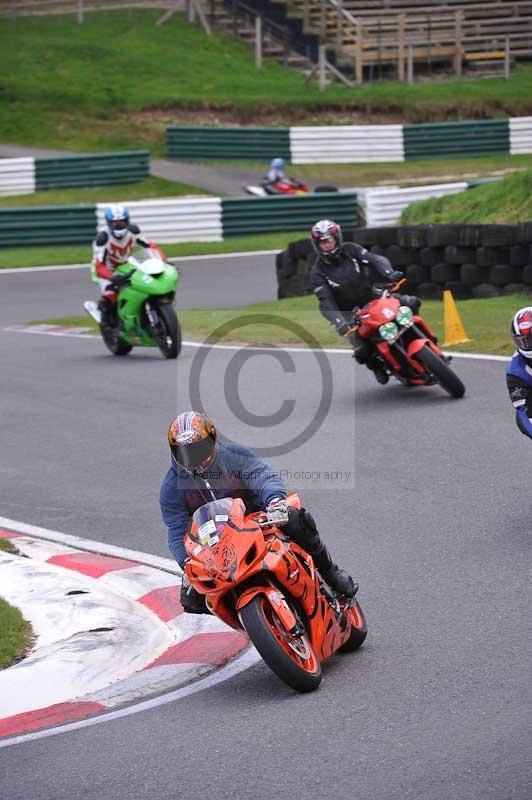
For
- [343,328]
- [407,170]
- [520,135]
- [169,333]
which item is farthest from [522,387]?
[520,135]

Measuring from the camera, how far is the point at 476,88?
128 feet

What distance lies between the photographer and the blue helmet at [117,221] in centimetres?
1608

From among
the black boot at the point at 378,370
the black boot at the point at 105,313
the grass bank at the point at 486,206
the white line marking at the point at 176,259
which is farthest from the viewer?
the white line marking at the point at 176,259

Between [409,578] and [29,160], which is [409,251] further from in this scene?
[29,160]

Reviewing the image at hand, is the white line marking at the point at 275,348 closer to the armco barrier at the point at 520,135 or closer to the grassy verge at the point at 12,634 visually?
the grassy verge at the point at 12,634

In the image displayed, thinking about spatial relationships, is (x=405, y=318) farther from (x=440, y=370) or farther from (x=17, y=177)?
(x=17, y=177)

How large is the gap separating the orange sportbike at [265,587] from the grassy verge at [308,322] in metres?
8.38

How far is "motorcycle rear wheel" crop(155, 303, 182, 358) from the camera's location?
1567 centimetres

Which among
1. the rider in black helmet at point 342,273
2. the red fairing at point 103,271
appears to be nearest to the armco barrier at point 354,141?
the red fairing at point 103,271

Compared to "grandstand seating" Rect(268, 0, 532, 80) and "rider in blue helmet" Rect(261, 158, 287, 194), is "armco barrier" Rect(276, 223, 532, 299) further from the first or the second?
"grandstand seating" Rect(268, 0, 532, 80)

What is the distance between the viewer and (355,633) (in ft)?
21.8

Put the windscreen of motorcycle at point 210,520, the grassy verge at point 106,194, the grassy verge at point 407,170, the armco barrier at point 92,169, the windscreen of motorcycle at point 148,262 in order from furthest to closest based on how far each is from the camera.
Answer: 1. the grassy verge at point 407,170
2. the armco barrier at point 92,169
3. the grassy verge at point 106,194
4. the windscreen of motorcycle at point 148,262
5. the windscreen of motorcycle at point 210,520

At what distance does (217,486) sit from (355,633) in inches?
38.3

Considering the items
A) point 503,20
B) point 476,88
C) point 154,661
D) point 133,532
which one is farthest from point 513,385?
point 503,20
